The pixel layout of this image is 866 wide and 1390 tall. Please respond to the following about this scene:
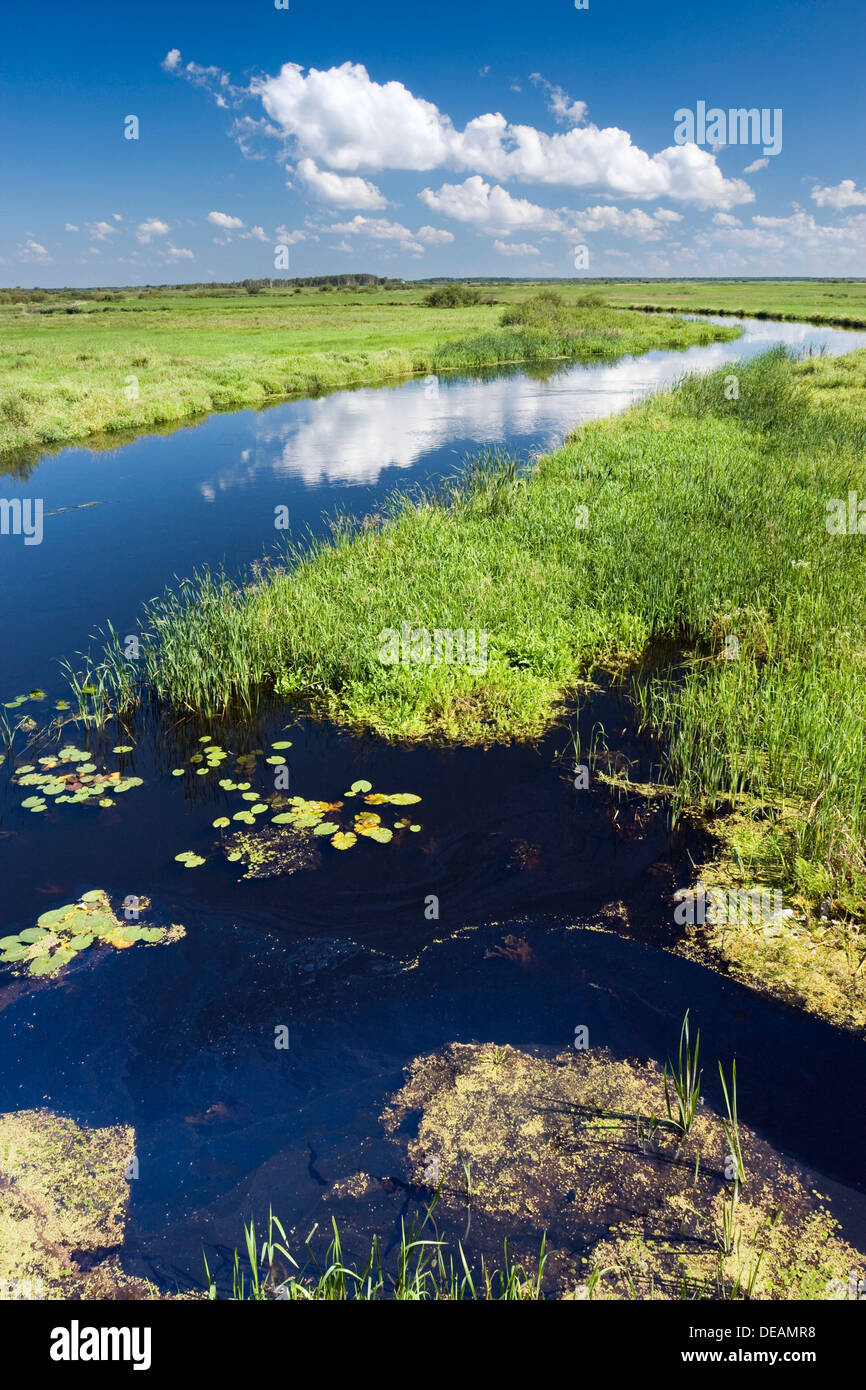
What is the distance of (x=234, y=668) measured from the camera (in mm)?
9195

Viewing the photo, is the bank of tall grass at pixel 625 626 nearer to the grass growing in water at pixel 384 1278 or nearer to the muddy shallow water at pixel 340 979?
the muddy shallow water at pixel 340 979

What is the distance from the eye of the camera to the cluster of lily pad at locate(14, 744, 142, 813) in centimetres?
743

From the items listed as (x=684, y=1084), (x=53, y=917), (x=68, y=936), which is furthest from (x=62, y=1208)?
(x=684, y=1084)

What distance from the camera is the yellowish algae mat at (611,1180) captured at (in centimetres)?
341

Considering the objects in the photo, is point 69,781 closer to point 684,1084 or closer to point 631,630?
point 684,1084

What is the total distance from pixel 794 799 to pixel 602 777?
1.78 m

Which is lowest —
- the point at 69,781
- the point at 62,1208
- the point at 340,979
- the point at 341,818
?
the point at 62,1208

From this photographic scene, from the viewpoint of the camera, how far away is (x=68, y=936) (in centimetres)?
580

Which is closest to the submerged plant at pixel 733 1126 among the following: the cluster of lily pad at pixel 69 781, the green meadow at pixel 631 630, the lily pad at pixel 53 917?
the green meadow at pixel 631 630

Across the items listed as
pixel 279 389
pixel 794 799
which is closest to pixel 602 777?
pixel 794 799

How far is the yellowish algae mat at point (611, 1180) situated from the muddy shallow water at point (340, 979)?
0.60ft

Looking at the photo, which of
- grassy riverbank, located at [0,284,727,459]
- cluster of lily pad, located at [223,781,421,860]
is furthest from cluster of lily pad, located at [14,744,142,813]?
grassy riverbank, located at [0,284,727,459]

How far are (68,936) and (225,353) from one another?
4357cm

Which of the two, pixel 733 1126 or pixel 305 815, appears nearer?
pixel 733 1126
